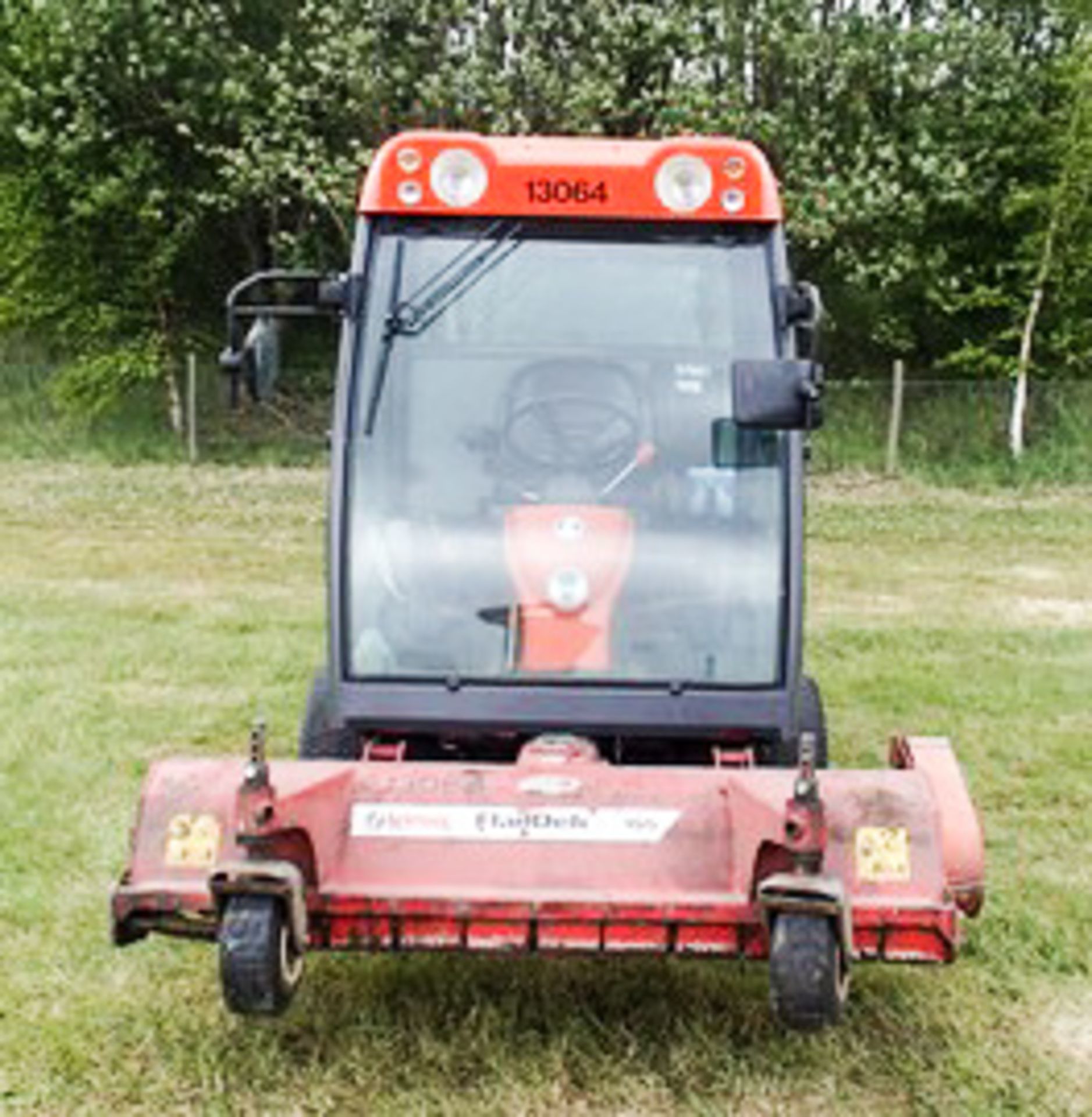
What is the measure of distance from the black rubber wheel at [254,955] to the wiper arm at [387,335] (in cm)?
154

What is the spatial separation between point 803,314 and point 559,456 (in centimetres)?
74

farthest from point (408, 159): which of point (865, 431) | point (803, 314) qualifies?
point (865, 431)

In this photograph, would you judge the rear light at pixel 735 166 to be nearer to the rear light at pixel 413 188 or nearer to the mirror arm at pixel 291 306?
the rear light at pixel 413 188

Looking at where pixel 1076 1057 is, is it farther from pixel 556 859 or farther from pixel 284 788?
pixel 284 788

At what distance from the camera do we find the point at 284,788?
3832 millimetres

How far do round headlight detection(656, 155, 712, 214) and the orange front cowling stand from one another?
0.83m

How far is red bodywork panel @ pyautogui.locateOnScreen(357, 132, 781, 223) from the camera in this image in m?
4.68

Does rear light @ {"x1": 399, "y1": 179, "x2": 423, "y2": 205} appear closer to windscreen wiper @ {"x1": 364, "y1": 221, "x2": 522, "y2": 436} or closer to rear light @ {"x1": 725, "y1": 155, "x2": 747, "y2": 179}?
windscreen wiper @ {"x1": 364, "y1": 221, "x2": 522, "y2": 436}

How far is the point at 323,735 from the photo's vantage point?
5.00 m

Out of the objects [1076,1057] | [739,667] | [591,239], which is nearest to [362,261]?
[591,239]

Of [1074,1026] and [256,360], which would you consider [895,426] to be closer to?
[256,360]

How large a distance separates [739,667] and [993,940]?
104 centimetres

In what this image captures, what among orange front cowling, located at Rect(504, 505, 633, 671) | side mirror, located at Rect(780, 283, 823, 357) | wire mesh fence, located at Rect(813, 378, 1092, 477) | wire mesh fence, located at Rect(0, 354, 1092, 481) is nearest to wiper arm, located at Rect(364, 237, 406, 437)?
orange front cowling, located at Rect(504, 505, 633, 671)

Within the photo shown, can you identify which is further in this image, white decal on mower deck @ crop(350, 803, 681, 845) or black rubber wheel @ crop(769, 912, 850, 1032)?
white decal on mower deck @ crop(350, 803, 681, 845)
